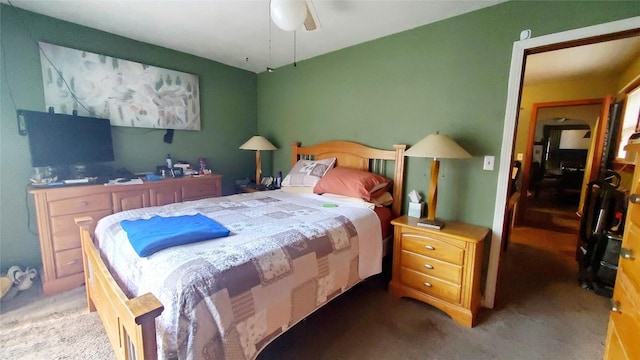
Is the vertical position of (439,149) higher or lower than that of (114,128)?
lower

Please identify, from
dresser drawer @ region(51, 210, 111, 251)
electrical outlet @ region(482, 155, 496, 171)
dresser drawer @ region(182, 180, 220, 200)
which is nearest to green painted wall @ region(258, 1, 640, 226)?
electrical outlet @ region(482, 155, 496, 171)

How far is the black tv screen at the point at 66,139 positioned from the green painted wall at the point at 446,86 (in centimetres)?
225

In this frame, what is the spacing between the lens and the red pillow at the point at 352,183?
93.5 inches

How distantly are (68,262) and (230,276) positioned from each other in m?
2.12

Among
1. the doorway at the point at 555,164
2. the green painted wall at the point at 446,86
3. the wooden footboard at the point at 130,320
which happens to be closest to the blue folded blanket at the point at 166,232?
the wooden footboard at the point at 130,320

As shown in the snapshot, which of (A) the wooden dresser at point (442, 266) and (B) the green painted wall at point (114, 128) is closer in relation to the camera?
(A) the wooden dresser at point (442, 266)

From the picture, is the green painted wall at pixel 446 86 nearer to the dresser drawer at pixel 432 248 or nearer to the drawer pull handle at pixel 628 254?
the dresser drawer at pixel 432 248

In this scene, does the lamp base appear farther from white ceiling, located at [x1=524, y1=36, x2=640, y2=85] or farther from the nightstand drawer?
white ceiling, located at [x1=524, y1=36, x2=640, y2=85]

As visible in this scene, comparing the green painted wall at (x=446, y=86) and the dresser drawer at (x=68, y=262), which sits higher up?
the green painted wall at (x=446, y=86)

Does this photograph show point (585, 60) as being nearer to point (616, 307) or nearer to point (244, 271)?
point (616, 307)

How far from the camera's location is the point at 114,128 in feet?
9.20

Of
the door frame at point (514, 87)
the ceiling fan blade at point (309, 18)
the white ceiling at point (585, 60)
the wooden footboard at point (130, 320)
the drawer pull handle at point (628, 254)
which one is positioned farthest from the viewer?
the white ceiling at point (585, 60)

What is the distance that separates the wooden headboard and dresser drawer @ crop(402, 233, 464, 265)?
18.3 inches

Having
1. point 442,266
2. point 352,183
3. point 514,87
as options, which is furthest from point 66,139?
point 514,87
